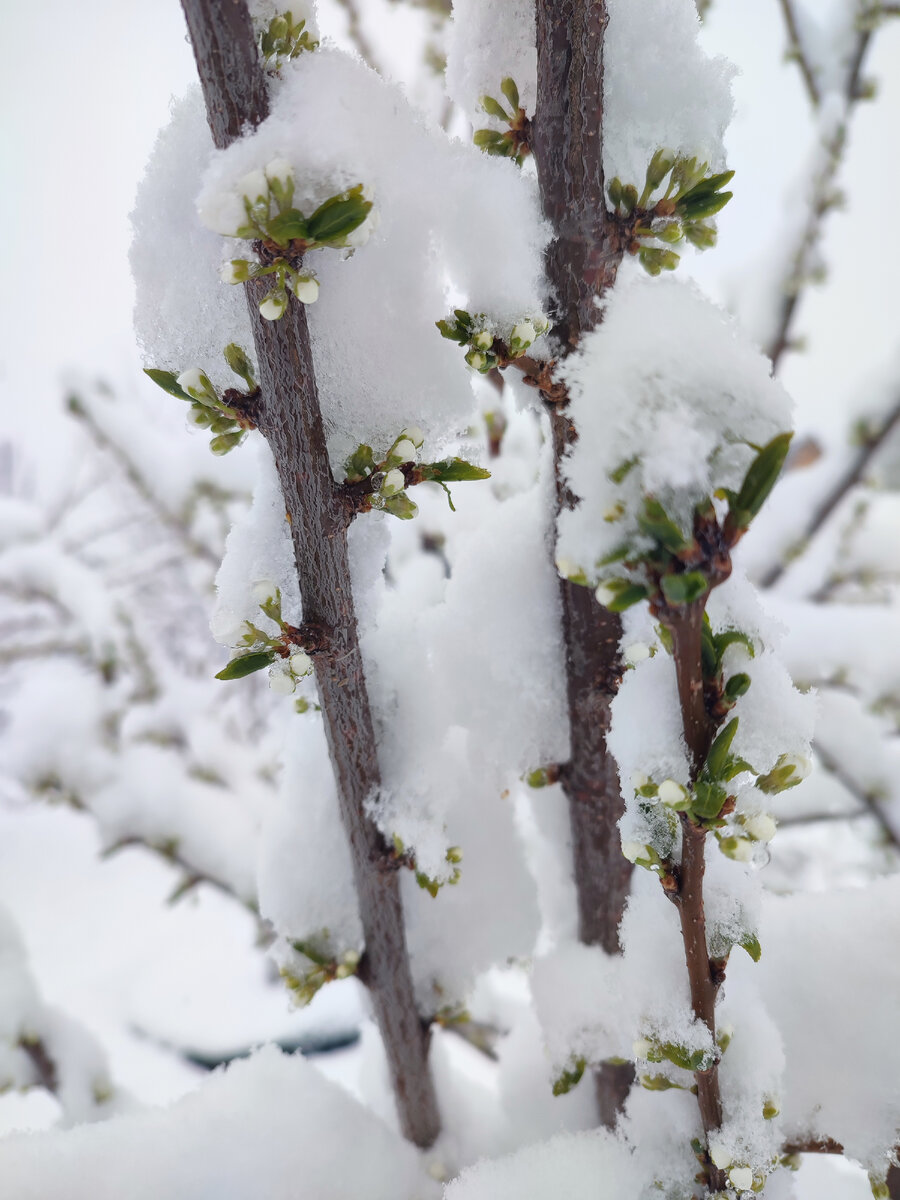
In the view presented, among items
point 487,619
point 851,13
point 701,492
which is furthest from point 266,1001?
point 851,13

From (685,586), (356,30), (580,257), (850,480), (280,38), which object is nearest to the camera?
(685,586)

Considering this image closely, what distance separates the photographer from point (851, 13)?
121 centimetres

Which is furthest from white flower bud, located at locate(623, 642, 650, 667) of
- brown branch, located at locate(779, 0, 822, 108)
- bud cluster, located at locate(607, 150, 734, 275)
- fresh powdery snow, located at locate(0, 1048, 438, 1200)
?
brown branch, located at locate(779, 0, 822, 108)

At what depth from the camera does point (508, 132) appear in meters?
0.53

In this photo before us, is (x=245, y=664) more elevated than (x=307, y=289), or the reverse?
(x=307, y=289)

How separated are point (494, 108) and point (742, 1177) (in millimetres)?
766

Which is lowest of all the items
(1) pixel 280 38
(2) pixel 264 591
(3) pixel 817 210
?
(2) pixel 264 591

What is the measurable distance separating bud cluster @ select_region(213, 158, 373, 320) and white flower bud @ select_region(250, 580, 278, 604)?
0.17 metres

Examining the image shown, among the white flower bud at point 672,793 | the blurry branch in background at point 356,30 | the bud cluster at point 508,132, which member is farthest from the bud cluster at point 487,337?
the blurry branch in background at point 356,30

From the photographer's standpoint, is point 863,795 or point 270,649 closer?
point 270,649

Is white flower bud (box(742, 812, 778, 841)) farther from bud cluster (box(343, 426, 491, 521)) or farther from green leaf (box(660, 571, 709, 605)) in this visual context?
bud cluster (box(343, 426, 491, 521))

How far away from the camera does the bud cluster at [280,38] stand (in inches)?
15.2

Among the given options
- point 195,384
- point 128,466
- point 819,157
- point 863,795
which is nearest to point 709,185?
point 195,384

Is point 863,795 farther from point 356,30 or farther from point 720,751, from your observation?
point 356,30
